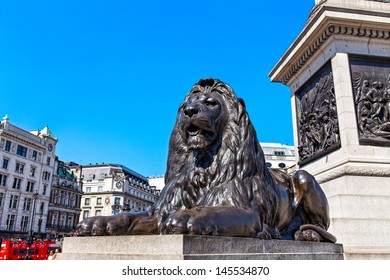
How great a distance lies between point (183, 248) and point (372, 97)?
784cm

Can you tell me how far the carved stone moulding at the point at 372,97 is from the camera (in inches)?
324

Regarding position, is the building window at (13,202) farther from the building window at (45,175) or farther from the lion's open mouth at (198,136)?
the lion's open mouth at (198,136)

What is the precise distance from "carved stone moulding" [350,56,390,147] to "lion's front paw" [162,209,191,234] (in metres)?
6.63

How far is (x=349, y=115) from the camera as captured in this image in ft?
27.2

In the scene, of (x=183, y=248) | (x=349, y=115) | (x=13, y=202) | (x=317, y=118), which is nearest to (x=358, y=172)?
(x=349, y=115)

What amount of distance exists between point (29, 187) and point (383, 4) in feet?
183

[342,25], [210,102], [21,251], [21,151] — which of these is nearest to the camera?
[210,102]

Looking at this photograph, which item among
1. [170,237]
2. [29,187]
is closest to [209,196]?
[170,237]

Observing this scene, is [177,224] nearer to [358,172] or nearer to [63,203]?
[358,172]

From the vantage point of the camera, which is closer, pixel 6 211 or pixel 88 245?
pixel 88 245

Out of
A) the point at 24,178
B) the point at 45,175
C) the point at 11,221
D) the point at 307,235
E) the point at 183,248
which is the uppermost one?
the point at 45,175

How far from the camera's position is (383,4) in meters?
9.77

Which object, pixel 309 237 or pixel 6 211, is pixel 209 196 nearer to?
pixel 309 237

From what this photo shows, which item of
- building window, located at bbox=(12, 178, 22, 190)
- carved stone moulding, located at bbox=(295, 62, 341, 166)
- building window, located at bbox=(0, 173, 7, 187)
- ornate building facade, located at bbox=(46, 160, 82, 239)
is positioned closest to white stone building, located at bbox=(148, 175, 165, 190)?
ornate building facade, located at bbox=(46, 160, 82, 239)
